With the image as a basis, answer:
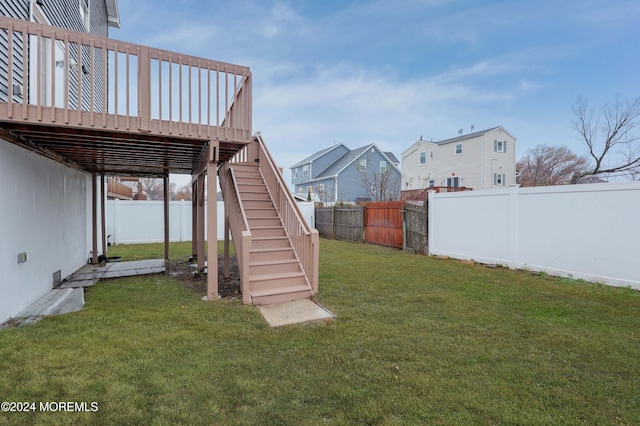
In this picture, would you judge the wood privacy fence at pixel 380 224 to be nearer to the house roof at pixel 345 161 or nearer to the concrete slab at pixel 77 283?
the concrete slab at pixel 77 283

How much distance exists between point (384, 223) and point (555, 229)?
5989 mm

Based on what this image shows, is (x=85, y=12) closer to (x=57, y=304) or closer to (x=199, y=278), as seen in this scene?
(x=199, y=278)

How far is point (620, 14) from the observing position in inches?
367

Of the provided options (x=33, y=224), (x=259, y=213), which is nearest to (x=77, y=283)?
(x=33, y=224)

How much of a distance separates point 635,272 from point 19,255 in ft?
30.7

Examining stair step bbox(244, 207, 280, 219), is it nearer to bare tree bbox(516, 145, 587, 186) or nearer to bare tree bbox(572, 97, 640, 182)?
bare tree bbox(572, 97, 640, 182)

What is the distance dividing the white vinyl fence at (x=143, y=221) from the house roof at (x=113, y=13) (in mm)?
7049

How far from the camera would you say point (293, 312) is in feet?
14.5

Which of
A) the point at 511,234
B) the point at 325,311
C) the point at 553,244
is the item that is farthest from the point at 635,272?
the point at 325,311

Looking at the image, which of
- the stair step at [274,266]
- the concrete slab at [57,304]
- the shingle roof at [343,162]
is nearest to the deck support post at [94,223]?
the concrete slab at [57,304]

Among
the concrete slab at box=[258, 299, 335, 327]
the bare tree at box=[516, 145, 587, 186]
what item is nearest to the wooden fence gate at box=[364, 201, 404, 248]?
the concrete slab at box=[258, 299, 335, 327]

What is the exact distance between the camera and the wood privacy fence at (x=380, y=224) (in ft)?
34.1

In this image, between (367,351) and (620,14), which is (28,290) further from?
(620,14)

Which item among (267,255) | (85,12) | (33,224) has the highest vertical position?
(85,12)
